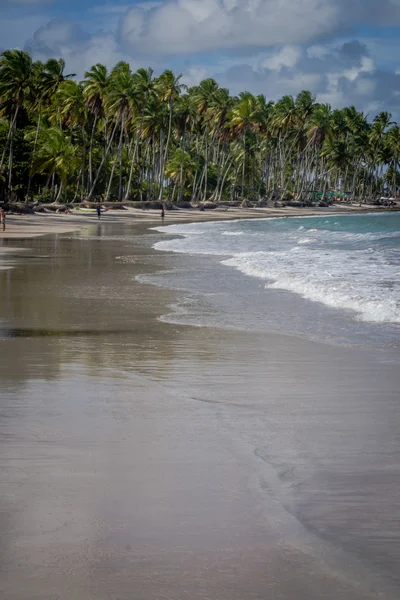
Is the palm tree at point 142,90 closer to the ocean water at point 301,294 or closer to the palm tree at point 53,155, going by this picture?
the palm tree at point 53,155

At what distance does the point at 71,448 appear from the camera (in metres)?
5.92

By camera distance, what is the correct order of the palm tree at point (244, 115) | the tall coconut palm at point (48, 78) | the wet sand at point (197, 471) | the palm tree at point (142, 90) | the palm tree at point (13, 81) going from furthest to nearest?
the palm tree at point (244, 115)
the palm tree at point (142, 90)
the tall coconut palm at point (48, 78)
the palm tree at point (13, 81)
the wet sand at point (197, 471)

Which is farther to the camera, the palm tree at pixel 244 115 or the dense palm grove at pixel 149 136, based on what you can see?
the palm tree at pixel 244 115

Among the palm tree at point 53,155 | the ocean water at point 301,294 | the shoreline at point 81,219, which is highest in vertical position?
the palm tree at point 53,155

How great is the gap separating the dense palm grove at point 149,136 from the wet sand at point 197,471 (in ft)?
206

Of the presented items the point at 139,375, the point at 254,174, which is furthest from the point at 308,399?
the point at 254,174

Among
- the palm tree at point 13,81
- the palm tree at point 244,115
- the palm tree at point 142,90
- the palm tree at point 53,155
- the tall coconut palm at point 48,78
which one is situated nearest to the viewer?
the palm tree at point 13,81

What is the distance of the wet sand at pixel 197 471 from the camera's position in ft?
12.8

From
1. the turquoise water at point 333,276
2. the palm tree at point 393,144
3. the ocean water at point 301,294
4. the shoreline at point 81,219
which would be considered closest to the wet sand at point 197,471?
the ocean water at point 301,294

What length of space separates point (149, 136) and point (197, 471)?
98308mm

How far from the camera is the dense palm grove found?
75.4 meters

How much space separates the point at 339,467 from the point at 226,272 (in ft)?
56.7

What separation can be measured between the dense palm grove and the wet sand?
62852 millimetres

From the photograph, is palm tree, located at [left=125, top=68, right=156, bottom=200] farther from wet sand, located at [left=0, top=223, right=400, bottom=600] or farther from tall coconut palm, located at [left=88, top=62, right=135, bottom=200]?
wet sand, located at [left=0, top=223, right=400, bottom=600]
